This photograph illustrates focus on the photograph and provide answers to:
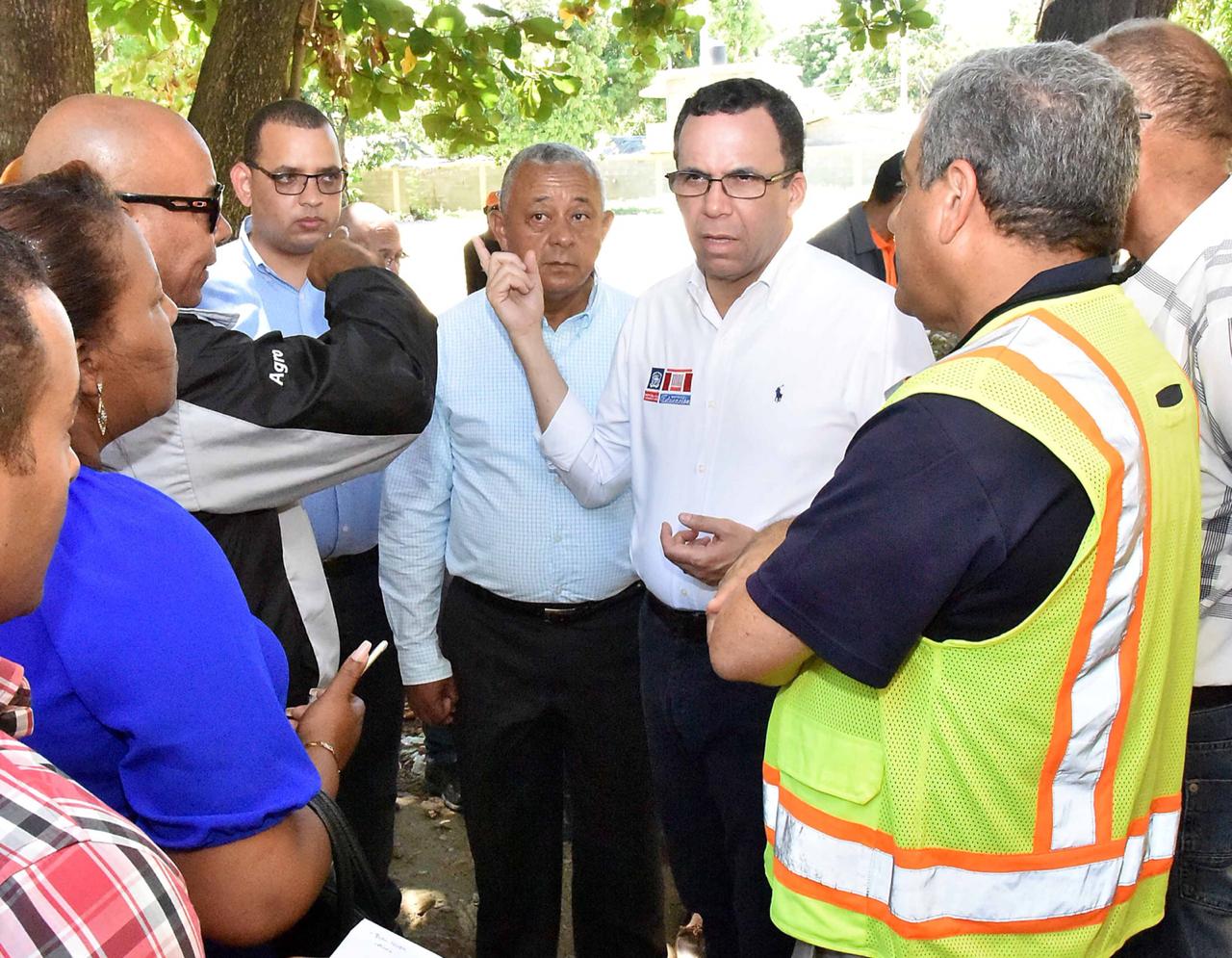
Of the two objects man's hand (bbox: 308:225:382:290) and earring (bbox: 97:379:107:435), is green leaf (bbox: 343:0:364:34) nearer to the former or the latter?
man's hand (bbox: 308:225:382:290)

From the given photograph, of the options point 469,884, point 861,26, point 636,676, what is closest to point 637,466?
point 636,676

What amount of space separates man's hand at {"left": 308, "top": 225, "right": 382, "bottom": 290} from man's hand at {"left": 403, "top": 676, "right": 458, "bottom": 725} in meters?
1.16

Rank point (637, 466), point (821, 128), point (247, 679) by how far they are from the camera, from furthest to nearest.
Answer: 1. point (821, 128)
2. point (637, 466)
3. point (247, 679)

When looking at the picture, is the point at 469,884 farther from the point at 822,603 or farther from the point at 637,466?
the point at 822,603

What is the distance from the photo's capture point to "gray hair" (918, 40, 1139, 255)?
1.49 meters

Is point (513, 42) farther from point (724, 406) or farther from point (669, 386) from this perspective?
point (724, 406)

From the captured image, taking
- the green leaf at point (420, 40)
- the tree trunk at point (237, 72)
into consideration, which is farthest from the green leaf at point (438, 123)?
the tree trunk at point (237, 72)

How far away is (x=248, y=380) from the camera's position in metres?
2.12

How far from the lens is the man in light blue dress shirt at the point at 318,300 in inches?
124

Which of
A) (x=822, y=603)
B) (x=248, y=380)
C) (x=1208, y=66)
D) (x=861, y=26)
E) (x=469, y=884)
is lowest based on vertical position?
(x=469, y=884)

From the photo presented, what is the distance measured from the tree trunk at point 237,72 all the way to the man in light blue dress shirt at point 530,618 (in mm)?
2049

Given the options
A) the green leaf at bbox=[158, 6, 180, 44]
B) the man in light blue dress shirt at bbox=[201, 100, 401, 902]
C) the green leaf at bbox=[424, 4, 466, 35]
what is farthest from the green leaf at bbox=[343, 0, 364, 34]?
the man in light blue dress shirt at bbox=[201, 100, 401, 902]

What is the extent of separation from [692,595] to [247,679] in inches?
53.7

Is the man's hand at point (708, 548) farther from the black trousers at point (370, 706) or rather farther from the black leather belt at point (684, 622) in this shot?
the black trousers at point (370, 706)
